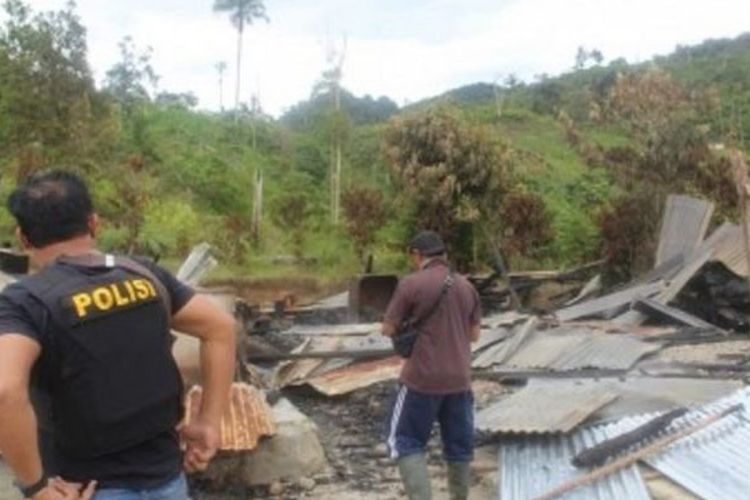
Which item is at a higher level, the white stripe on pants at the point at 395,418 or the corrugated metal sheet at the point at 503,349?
the white stripe on pants at the point at 395,418

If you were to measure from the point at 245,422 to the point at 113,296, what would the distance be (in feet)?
14.5

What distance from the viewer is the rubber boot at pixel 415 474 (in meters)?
5.86

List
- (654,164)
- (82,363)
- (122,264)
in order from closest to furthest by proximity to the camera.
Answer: (82,363) → (122,264) → (654,164)

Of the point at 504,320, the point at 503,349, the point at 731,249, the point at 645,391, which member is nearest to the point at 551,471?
the point at 645,391

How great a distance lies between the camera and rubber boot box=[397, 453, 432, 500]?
5.86 metres

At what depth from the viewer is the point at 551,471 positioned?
6.33m

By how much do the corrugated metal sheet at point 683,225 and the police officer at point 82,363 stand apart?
1296cm

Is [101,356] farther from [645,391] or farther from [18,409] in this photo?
[645,391]

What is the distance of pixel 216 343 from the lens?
2859 millimetres

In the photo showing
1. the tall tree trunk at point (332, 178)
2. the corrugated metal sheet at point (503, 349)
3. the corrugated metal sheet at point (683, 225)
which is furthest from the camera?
the tall tree trunk at point (332, 178)

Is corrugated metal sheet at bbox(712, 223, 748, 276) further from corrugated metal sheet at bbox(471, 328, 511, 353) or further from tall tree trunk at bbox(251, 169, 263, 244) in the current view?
tall tree trunk at bbox(251, 169, 263, 244)

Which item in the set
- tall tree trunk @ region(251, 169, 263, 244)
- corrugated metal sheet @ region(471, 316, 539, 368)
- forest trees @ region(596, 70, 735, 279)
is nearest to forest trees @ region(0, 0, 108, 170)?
tall tree trunk @ region(251, 169, 263, 244)

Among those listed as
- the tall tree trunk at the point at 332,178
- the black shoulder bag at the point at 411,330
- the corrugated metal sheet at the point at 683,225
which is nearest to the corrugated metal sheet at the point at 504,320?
the corrugated metal sheet at the point at 683,225

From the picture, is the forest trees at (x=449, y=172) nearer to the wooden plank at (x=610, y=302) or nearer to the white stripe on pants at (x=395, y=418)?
the wooden plank at (x=610, y=302)
